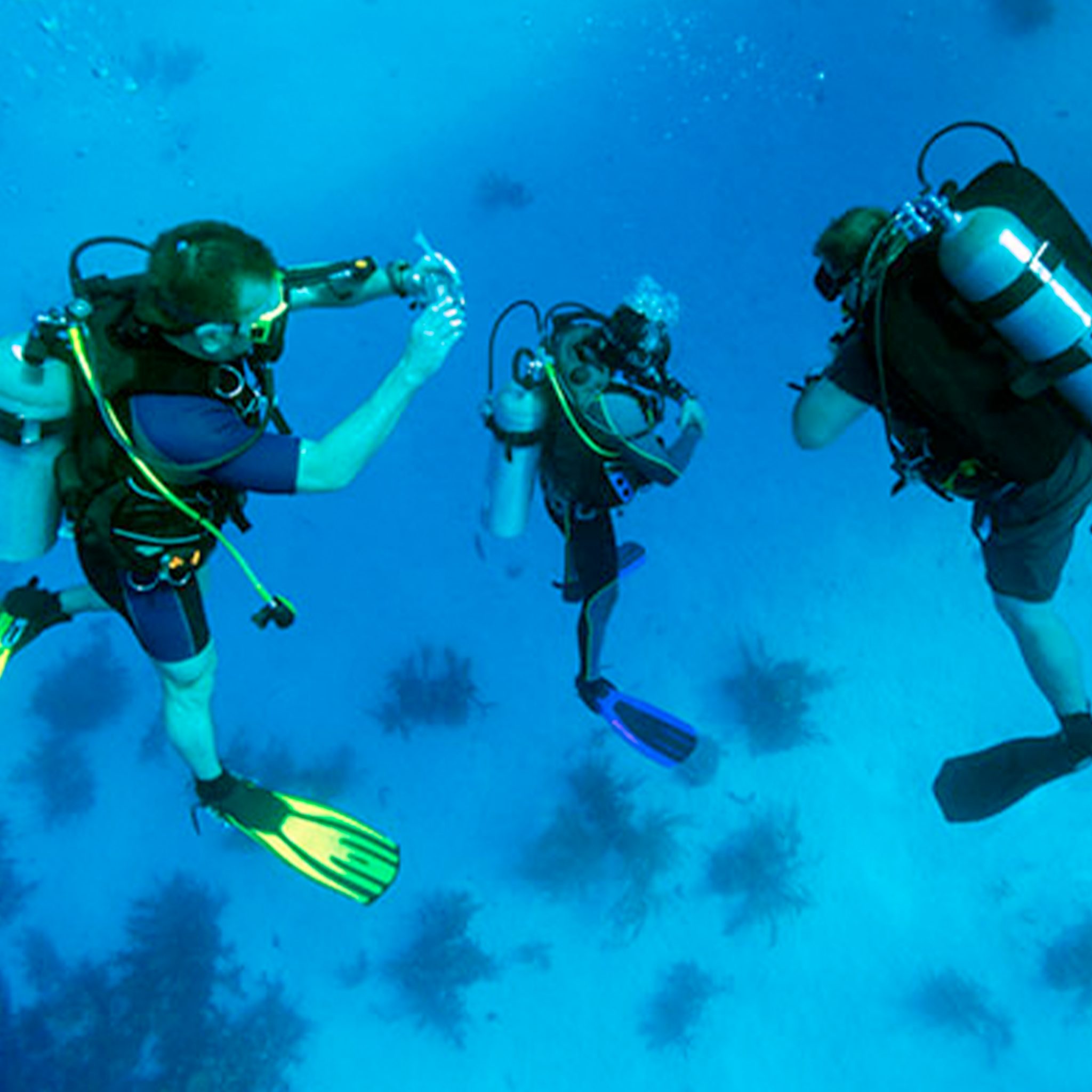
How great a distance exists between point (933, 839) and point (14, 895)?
9.16 metres

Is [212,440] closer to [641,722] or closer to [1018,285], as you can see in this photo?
[1018,285]

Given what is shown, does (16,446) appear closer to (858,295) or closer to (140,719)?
(858,295)

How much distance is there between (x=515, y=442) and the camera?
4.61 meters

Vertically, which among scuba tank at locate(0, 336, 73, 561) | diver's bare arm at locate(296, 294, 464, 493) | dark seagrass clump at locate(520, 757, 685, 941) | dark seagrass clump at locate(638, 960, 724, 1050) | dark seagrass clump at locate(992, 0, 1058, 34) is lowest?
dark seagrass clump at locate(638, 960, 724, 1050)

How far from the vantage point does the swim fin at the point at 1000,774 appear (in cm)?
522

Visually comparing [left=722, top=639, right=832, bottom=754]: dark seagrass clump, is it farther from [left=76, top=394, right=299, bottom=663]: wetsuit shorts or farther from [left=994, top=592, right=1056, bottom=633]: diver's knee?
[left=76, top=394, right=299, bottom=663]: wetsuit shorts

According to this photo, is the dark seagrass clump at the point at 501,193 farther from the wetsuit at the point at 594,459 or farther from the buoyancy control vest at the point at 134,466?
the buoyancy control vest at the point at 134,466

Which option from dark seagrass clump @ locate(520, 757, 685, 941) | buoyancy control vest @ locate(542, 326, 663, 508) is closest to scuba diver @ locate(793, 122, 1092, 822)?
buoyancy control vest @ locate(542, 326, 663, 508)

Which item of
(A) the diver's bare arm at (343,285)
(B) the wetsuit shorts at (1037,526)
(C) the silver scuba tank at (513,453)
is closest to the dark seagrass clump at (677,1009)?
(B) the wetsuit shorts at (1037,526)

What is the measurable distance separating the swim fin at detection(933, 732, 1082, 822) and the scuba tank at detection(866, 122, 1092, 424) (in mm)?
2630

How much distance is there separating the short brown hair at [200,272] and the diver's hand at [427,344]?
0.65 meters

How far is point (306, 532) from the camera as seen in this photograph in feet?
28.1

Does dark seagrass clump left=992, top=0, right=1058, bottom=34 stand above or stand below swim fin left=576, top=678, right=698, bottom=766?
above

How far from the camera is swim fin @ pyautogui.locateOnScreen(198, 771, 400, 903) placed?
546 cm
